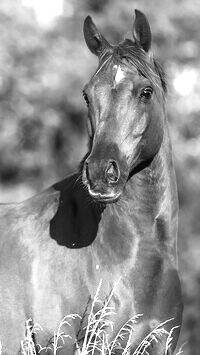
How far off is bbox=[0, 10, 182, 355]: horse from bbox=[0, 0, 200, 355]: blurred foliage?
7.99 metres

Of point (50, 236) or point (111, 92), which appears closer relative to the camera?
point (111, 92)

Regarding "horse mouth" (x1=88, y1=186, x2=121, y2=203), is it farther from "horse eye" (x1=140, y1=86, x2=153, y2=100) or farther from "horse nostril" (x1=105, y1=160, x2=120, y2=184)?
"horse eye" (x1=140, y1=86, x2=153, y2=100)

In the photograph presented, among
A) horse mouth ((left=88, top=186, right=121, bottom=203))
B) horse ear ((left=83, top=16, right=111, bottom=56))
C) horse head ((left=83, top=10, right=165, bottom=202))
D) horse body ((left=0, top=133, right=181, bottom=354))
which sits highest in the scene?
horse ear ((left=83, top=16, right=111, bottom=56))

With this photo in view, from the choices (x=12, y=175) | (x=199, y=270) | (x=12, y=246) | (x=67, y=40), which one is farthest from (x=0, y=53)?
(x=12, y=246)

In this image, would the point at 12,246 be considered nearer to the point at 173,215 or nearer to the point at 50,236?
the point at 50,236

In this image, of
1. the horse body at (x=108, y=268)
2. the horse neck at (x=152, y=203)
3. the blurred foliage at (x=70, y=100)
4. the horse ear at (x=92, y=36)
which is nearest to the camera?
the horse body at (x=108, y=268)

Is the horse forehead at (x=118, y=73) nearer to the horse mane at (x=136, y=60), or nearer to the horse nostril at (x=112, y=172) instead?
the horse mane at (x=136, y=60)

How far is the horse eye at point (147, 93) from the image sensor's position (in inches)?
191

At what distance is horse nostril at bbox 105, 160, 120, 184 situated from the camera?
4500 millimetres

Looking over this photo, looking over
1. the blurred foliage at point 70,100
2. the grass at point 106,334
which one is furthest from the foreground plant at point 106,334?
the blurred foliage at point 70,100

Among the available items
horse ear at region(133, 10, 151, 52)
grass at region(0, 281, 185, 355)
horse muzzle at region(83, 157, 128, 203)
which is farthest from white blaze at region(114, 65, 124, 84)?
grass at region(0, 281, 185, 355)

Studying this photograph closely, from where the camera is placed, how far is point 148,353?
489 cm

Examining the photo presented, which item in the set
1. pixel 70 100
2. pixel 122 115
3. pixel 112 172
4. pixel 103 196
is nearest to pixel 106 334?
pixel 103 196

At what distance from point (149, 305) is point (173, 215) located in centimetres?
58
